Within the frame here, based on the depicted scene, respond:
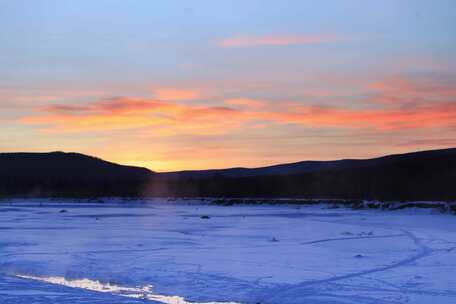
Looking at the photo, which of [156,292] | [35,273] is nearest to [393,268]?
[156,292]

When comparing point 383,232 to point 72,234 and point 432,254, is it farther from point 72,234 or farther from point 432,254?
point 72,234

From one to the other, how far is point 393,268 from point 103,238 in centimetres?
909

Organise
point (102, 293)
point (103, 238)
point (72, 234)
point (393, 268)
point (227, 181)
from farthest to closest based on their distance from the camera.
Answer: point (227, 181)
point (72, 234)
point (103, 238)
point (393, 268)
point (102, 293)

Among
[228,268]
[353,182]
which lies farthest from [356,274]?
[353,182]

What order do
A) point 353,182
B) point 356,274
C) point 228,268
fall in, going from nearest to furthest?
point 356,274
point 228,268
point 353,182

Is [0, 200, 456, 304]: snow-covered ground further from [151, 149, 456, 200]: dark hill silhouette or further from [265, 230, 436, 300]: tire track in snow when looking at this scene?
[151, 149, 456, 200]: dark hill silhouette

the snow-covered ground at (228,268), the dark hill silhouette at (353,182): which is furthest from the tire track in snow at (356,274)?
the dark hill silhouette at (353,182)

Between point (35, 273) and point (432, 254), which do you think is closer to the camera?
point (35, 273)

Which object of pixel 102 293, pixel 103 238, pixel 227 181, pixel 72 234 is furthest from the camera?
pixel 227 181

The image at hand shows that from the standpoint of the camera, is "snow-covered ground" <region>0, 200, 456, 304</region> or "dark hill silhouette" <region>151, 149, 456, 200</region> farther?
"dark hill silhouette" <region>151, 149, 456, 200</region>

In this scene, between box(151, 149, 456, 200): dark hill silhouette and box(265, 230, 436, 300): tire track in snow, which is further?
box(151, 149, 456, 200): dark hill silhouette

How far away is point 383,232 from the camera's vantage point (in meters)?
21.4

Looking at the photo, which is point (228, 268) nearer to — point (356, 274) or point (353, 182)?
point (356, 274)

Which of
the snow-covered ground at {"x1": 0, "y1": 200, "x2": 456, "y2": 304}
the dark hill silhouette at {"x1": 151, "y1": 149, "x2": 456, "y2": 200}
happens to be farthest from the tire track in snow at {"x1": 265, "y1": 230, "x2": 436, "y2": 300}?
the dark hill silhouette at {"x1": 151, "y1": 149, "x2": 456, "y2": 200}
